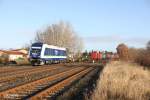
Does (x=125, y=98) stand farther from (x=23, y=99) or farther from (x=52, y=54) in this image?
(x=52, y=54)

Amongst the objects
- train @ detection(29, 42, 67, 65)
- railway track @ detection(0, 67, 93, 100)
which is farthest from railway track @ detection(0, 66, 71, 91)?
train @ detection(29, 42, 67, 65)

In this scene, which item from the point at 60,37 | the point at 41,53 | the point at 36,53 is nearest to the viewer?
the point at 41,53

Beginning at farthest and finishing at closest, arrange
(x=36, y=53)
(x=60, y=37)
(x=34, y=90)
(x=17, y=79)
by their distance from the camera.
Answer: (x=60, y=37) < (x=36, y=53) < (x=17, y=79) < (x=34, y=90)

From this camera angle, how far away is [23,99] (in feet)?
44.7

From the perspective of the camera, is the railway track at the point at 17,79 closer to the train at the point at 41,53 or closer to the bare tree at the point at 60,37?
the train at the point at 41,53

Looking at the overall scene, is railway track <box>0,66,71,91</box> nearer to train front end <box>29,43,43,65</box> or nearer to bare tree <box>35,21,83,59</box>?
train front end <box>29,43,43,65</box>

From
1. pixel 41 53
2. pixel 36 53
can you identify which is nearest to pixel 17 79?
pixel 41 53

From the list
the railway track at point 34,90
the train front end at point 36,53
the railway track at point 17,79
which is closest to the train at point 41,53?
the train front end at point 36,53

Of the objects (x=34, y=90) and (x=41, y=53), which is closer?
(x=34, y=90)

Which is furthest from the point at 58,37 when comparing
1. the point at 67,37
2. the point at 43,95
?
the point at 43,95

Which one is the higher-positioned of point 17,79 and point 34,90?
point 17,79

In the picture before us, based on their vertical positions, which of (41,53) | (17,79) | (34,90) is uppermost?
(41,53)

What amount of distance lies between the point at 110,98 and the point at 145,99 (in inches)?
42.5

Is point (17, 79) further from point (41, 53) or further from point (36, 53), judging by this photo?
point (36, 53)
